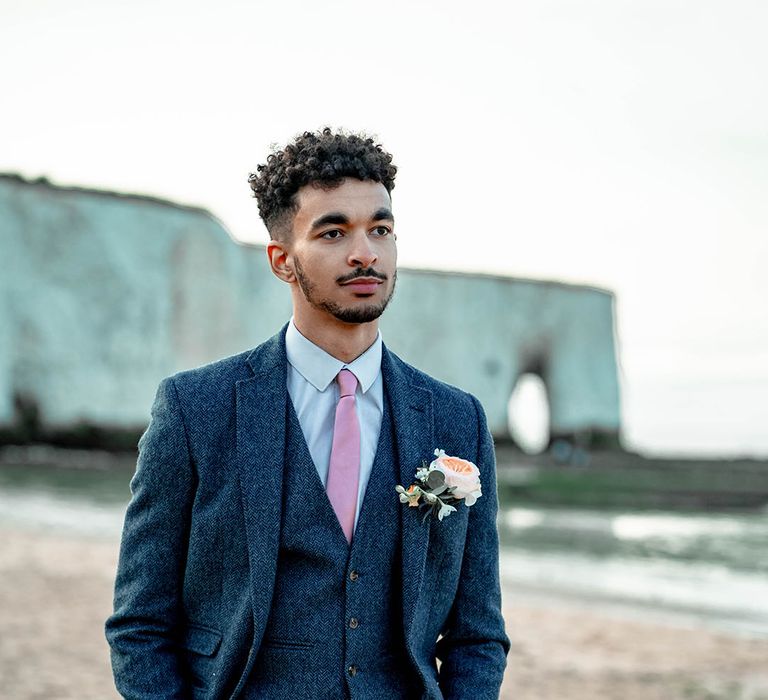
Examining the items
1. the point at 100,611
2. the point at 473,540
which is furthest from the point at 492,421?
the point at 473,540

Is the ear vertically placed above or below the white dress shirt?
above

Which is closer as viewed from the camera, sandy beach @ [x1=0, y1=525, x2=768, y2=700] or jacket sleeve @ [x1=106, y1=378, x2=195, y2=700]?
jacket sleeve @ [x1=106, y1=378, x2=195, y2=700]

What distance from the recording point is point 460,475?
4.92 ft

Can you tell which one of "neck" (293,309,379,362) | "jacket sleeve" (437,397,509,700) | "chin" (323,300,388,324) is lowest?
"jacket sleeve" (437,397,509,700)

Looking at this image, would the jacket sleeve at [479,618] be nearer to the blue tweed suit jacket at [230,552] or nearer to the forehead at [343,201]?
the blue tweed suit jacket at [230,552]

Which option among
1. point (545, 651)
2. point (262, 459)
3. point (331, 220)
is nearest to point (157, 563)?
point (262, 459)

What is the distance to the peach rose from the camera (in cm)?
149

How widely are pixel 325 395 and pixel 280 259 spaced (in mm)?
226

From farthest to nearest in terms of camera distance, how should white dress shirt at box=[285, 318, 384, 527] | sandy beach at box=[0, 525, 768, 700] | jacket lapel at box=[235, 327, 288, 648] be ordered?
sandy beach at box=[0, 525, 768, 700] < white dress shirt at box=[285, 318, 384, 527] < jacket lapel at box=[235, 327, 288, 648]

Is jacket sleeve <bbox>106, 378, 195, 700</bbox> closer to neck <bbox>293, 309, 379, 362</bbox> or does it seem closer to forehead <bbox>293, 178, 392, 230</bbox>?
neck <bbox>293, 309, 379, 362</bbox>

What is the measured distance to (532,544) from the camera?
980 centimetres

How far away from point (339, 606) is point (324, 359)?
374 mm

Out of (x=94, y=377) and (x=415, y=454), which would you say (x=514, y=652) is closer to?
(x=415, y=454)

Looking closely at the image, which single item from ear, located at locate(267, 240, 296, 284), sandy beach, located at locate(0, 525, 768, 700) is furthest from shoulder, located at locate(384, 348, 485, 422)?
sandy beach, located at locate(0, 525, 768, 700)
